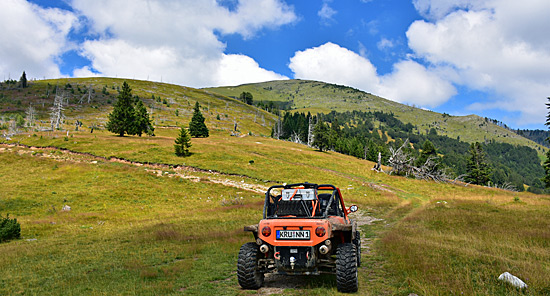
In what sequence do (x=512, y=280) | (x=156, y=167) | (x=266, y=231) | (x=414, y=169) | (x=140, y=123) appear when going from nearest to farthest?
(x=512, y=280), (x=266, y=231), (x=156, y=167), (x=414, y=169), (x=140, y=123)

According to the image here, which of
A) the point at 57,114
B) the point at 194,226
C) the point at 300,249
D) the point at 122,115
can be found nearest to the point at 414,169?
the point at 194,226

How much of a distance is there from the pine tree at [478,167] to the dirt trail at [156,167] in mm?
61401

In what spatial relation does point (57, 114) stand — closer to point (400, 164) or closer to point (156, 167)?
point (156, 167)

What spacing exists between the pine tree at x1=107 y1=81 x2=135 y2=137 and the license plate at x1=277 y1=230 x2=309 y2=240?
7024cm

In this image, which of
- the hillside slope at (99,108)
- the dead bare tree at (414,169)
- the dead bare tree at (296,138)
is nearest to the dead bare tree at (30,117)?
the hillside slope at (99,108)

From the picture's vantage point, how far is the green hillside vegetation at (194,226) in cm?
789

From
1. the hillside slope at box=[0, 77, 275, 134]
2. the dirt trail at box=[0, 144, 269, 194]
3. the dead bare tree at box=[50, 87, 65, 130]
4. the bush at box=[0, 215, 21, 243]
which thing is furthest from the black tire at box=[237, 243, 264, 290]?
the hillside slope at box=[0, 77, 275, 134]

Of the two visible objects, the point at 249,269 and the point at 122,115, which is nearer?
the point at 249,269

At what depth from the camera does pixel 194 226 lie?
19141 mm

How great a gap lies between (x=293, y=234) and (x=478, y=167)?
8469cm

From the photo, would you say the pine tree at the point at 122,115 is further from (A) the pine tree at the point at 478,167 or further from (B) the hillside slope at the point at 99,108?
(A) the pine tree at the point at 478,167

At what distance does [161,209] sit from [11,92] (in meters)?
175

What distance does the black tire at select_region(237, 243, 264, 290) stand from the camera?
7211 mm

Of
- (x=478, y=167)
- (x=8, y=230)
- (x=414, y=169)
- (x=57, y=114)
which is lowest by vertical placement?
(x=8, y=230)
